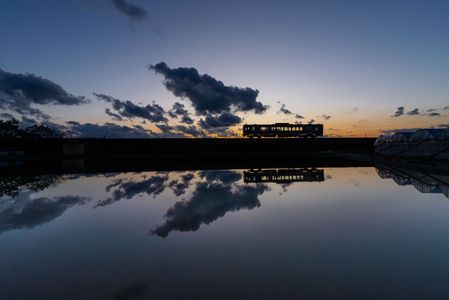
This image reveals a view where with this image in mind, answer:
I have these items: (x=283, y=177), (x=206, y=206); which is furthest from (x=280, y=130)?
(x=206, y=206)

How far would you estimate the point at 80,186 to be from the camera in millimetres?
20234

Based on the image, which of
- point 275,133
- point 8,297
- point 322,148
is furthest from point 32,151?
point 8,297

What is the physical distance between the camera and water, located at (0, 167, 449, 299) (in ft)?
17.5

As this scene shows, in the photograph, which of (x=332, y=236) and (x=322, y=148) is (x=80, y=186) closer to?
(x=332, y=236)

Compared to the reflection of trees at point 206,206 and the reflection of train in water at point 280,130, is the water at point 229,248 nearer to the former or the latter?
the reflection of trees at point 206,206

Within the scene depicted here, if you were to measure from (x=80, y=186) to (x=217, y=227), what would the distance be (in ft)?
47.6

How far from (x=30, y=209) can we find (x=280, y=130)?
207ft

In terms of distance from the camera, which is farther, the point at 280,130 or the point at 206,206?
the point at 280,130

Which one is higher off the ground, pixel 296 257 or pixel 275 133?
pixel 275 133

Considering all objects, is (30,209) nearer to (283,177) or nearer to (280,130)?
(283,177)

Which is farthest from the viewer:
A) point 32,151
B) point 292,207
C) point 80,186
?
point 32,151

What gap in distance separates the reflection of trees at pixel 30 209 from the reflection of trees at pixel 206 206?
493 cm

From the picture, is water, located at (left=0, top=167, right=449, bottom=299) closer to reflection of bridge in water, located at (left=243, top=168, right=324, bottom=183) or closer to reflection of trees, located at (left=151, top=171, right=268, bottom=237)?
reflection of trees, located at (left=151, top=171, right=268, bottom=237)

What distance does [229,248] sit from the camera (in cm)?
748
